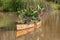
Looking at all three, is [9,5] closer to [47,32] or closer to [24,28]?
[24,28]

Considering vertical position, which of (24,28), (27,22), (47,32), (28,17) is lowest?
(47,32)

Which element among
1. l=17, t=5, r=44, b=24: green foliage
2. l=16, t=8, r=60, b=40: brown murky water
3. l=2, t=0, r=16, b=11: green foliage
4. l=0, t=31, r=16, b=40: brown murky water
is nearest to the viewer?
l=0, t=31, r=16, b=40: brown murky water

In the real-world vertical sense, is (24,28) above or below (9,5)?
below

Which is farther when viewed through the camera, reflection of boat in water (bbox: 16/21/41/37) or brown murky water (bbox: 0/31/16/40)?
reflection of boat in water (bbox: 16/21/41/37)

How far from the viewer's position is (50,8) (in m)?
10.5

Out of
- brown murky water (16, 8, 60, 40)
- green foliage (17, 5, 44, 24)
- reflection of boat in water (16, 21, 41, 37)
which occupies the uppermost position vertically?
green foliage (17, 5, 44, 24)

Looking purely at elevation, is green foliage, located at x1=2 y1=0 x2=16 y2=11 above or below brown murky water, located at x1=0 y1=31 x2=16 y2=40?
above

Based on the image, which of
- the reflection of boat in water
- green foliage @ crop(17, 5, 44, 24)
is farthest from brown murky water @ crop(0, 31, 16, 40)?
green foliage @ crop(17, 5, 44, 24)

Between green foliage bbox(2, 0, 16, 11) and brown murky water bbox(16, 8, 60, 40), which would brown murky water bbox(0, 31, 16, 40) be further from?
green foliage bbox(2, 0, 16, 11)

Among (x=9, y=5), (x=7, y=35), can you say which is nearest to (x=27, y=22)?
(x=7, y=35)

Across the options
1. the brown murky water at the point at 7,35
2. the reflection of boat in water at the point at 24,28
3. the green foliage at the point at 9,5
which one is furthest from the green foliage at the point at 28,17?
the green foliage at the point at 9,5

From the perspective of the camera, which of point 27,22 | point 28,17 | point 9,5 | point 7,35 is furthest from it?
point 9,5

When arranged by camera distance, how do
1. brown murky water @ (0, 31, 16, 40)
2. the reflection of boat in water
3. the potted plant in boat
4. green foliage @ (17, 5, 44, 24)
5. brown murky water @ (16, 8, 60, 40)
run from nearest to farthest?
brown murky water @ (0, 31, 16, 40), brown murky water @ (16, 8, 60, 40), the reflection of boat in water, the potted plant in boat, green foliage @ (17, 5, 44, 24)

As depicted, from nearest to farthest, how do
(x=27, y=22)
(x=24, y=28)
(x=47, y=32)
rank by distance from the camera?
(x=24, y=28) < (x=47, y=32) < (x=27, y=22)
